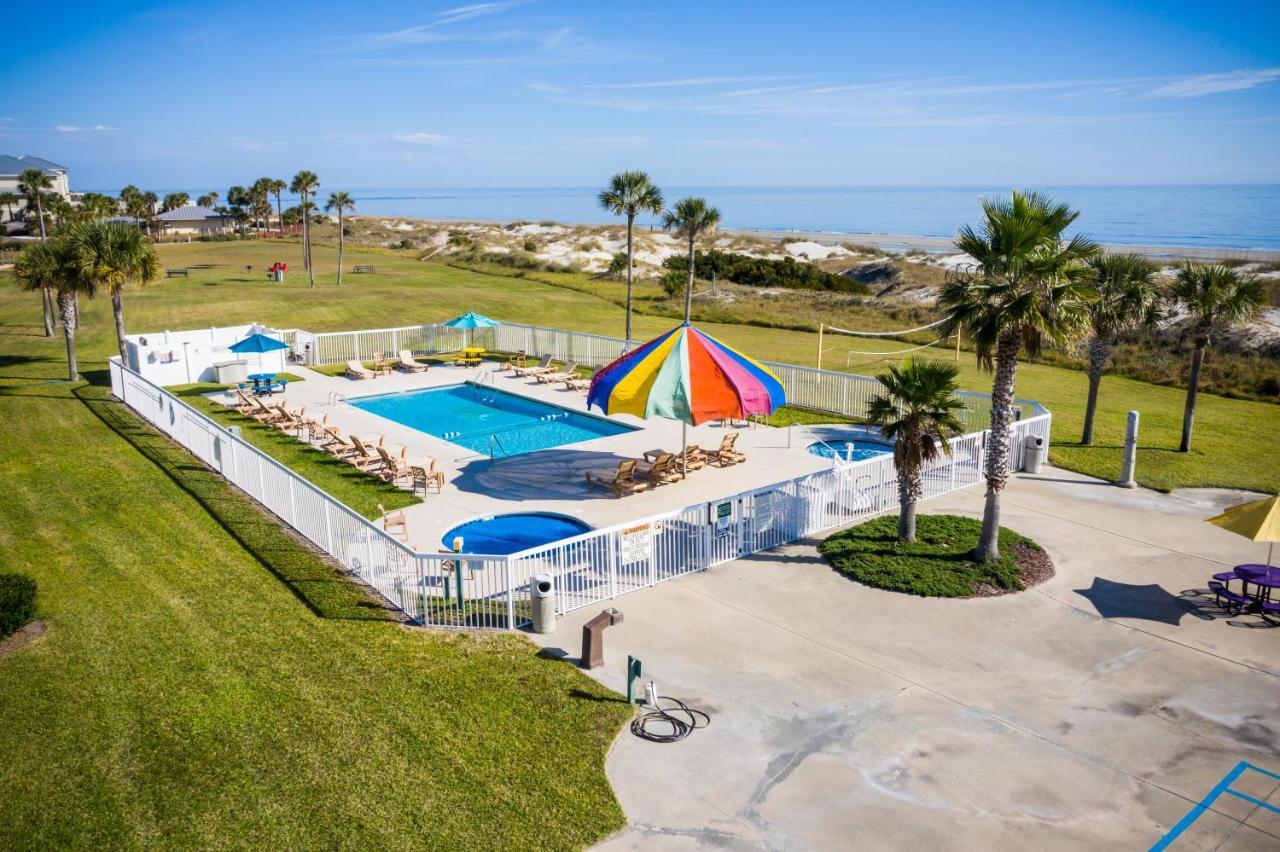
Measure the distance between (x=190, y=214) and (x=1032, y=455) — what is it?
114793 millimetres

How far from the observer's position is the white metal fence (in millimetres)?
12492

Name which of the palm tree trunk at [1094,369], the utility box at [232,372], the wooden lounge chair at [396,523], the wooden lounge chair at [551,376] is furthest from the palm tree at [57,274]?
the palm tree trunk at [1094,369]

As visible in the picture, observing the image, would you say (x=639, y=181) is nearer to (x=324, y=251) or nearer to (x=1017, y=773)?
(x=1017, y=773)

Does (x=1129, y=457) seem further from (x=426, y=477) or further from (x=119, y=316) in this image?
(x=119, y=316)

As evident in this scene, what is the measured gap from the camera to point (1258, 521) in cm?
1181

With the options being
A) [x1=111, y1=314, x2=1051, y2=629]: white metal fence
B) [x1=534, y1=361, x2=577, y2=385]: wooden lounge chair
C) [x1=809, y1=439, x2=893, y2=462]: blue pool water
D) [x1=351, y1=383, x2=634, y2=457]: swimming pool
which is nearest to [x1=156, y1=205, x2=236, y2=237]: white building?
[x1=351, y1=383, x2=634, y2=457]: swimming pool

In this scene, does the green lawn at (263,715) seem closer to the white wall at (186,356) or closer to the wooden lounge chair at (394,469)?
the wooden lounge chair at (394,469)

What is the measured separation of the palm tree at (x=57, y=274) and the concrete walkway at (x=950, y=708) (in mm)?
22968

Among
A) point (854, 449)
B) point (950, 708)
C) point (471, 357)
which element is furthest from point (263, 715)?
point (471, 357)

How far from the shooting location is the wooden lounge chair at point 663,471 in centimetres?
1822

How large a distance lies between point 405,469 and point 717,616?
29.0 ft

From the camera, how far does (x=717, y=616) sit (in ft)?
41.0

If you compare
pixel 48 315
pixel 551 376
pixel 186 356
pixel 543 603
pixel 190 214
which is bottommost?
pixel 543 603

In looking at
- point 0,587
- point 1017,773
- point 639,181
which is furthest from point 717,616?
point 639,181
